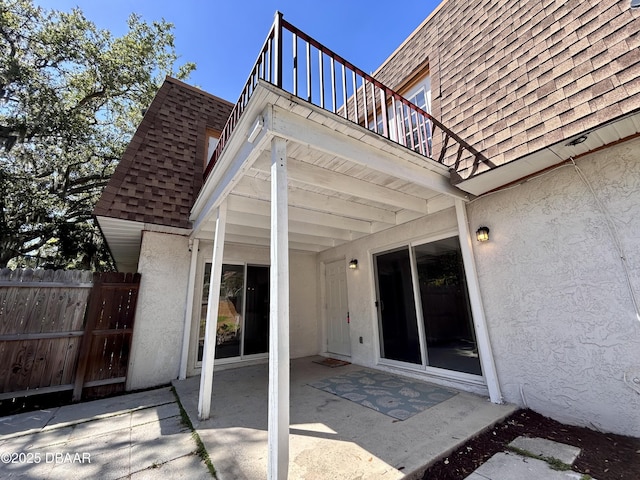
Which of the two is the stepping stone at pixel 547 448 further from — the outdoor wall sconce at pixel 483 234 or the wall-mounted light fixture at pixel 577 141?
the wall-mounted light fixture at pixel 577 141

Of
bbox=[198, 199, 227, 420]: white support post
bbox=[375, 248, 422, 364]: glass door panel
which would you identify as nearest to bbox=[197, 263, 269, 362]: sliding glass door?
bbox=[198, 199, 227, 420]: white support post

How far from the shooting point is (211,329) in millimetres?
3258

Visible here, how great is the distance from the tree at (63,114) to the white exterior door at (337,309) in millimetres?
8847

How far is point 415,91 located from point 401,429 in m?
5.31

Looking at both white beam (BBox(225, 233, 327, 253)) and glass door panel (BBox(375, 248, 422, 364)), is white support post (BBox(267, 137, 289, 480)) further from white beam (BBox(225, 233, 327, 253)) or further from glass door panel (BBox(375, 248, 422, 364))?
white beam (BBox(225, 233, 327, 253))

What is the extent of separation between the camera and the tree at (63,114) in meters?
7.41

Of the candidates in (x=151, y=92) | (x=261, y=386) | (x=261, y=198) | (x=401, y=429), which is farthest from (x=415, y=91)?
(x=151, y=92)

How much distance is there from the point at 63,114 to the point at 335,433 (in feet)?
35.3

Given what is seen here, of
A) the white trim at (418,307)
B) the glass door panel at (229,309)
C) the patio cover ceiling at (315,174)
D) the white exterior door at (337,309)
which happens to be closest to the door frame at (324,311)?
the white exterior door at (337,309)

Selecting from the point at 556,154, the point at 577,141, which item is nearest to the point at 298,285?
the point at 556,154

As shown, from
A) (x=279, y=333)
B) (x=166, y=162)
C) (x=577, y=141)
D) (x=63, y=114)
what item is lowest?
(x=279, y=333)

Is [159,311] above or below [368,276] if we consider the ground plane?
below

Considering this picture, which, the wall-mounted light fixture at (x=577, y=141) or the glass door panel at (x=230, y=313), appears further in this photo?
the glass door panel at (x=230, y=313)

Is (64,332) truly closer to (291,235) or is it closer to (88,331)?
(88,331)
